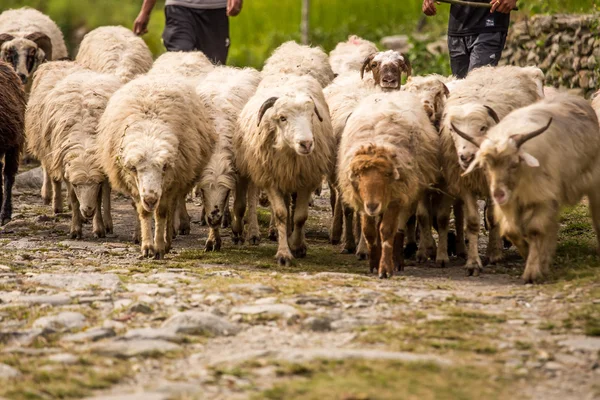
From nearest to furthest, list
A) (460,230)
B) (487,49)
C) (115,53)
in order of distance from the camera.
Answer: (460,230), (487,49), (115,53)

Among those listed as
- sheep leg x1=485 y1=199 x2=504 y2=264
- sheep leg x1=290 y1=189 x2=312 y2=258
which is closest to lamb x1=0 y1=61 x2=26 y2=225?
sheep leg x1=290 y1=189 x2=312 y2=258

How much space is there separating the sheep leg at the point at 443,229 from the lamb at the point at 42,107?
3.90 meters

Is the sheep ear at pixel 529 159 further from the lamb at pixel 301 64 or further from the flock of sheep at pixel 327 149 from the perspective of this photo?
the lamb at pixel 301 64

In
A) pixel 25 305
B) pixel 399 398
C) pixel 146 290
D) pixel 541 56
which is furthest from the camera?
pixel 541 56

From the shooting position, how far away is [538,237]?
770 cm

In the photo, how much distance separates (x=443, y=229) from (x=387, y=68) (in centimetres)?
162

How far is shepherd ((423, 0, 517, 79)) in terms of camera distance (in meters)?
10.6

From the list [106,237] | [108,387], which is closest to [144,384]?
[108,387]

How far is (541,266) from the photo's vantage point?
25.3 ft

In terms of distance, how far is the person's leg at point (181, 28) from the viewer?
12.4 meters

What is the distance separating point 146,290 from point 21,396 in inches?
86.1

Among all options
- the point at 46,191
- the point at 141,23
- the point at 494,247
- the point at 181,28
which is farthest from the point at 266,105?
the point at 141,23

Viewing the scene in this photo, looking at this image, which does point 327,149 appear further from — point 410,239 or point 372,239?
point 410,239

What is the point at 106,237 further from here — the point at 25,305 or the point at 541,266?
the point at 541,266
